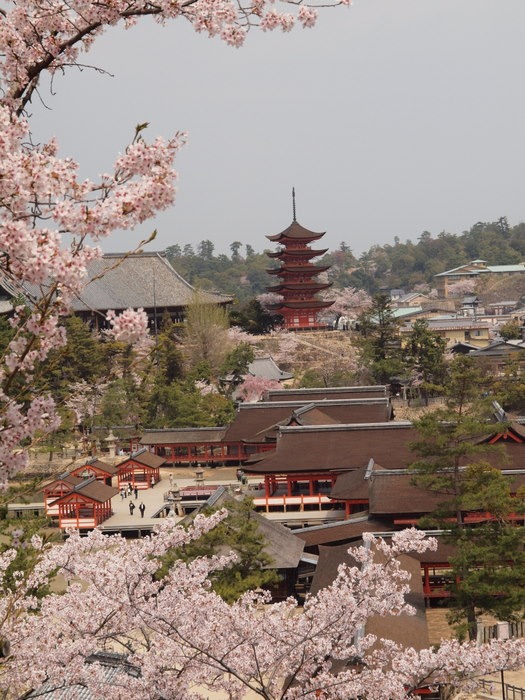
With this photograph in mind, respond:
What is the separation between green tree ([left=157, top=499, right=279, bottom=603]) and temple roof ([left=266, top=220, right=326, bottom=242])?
3531 centimetres

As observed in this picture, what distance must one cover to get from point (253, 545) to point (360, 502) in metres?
6.06

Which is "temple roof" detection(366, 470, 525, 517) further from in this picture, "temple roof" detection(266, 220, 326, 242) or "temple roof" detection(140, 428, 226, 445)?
"temple roof" detection(266, 220, 326, 242)

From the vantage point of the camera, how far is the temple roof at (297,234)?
5012 centimetres

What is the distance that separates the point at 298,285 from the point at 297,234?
3287 millimetres

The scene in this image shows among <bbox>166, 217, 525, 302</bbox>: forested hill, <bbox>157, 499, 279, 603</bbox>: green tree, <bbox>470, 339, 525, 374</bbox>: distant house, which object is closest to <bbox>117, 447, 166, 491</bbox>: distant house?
<bbox>157, 499, 279, 603</bbox>: green tree

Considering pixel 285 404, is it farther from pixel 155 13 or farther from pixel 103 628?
pixel 155 13

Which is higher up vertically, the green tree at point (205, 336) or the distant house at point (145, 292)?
the distant house at point (145, 292)

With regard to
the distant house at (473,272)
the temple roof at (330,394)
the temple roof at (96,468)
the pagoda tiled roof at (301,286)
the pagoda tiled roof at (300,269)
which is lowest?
the temple roof at (96,468)

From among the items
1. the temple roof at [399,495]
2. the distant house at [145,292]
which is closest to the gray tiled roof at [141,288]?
the distant house at [145,292]

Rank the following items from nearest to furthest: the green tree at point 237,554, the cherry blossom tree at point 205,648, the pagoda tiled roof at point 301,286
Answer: the cherry blossom tree at point 205,648 → the green tree at point 237,554 → the pagoda tiled roof at point 301,286

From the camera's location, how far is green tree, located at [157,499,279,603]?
14375mm

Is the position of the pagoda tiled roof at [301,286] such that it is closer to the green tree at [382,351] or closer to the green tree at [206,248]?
the green tree at [382,351]

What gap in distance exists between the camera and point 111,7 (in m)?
4.78

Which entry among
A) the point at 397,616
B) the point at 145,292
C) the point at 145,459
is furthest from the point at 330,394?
the point at 397,616
